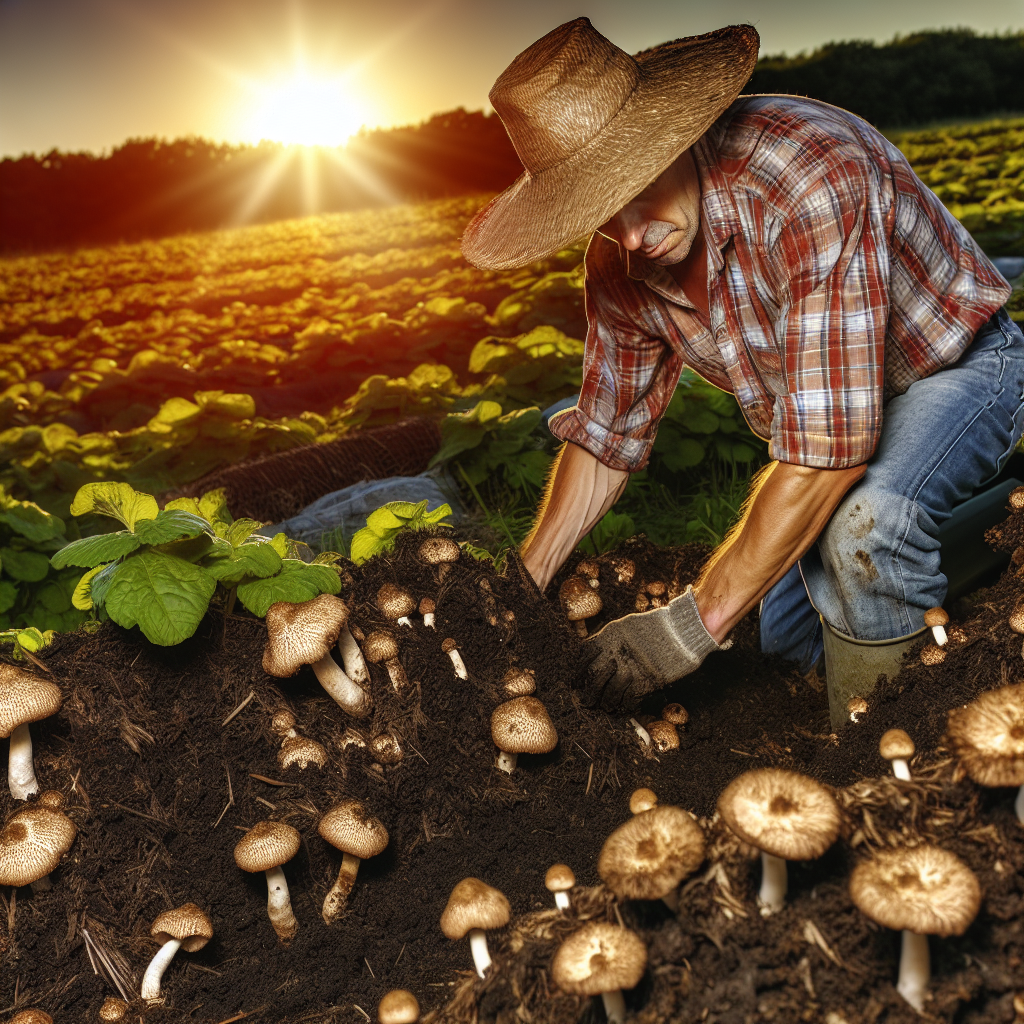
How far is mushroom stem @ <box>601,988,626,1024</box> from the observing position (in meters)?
1.58

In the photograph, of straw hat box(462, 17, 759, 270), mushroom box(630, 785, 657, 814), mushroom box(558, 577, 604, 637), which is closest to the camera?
mushroom box(630, 785, 657, 814)

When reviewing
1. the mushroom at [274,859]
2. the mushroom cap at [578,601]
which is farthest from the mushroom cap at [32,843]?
the mushroom cap at [578,601]

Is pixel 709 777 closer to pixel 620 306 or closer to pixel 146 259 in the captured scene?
pixel 620 306

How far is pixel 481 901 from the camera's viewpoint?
1.84 metres

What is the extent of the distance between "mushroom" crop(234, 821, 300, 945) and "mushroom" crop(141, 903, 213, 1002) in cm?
17

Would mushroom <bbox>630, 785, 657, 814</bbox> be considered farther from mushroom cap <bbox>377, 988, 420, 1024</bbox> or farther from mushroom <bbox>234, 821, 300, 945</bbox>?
mushroom <bbox>234, 821, 300, 945</bbox>

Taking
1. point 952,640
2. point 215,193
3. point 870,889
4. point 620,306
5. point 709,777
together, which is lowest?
point 709,777

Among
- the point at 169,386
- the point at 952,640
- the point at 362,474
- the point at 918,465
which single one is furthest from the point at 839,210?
the point at 169,386

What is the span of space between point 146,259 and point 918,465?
1049 cm

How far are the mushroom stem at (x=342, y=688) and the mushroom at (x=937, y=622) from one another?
71.8 inches

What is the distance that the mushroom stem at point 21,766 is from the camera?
2496 mm

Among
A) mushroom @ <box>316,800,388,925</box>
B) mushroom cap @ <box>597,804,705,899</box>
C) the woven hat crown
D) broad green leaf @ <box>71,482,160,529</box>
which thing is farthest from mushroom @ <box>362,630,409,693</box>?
the woven hat crown

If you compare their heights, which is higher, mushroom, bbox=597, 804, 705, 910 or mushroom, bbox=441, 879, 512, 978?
mushroom, bbox=597, 804, 705, 910

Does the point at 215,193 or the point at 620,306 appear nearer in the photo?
the point at 620,306
